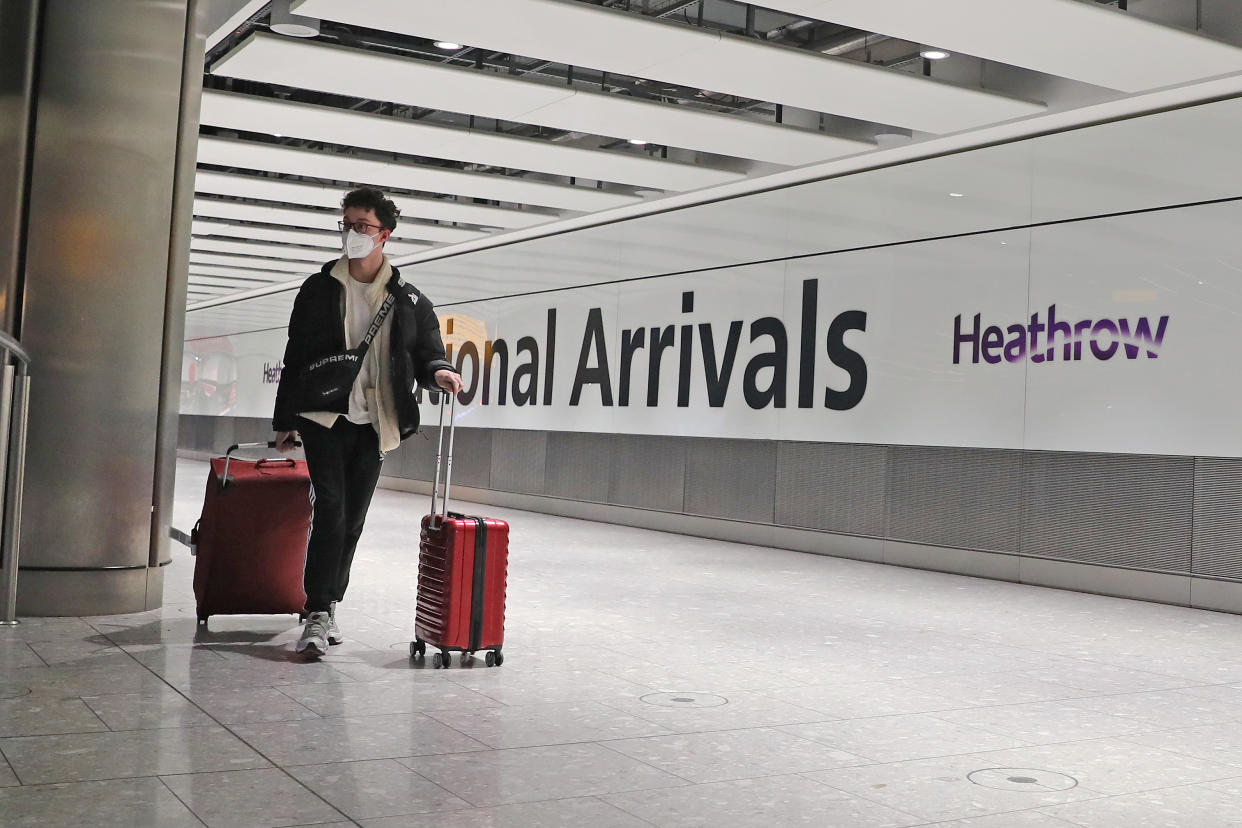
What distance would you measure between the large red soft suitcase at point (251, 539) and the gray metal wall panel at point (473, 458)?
11.1 meters

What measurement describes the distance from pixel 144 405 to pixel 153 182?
1065 millimetres

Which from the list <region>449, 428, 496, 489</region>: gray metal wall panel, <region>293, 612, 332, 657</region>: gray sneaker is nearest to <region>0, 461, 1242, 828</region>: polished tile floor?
<region>293, 612, 332, 657</region>: gray sneaker

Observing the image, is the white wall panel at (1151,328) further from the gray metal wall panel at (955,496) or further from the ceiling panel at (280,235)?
the ceiling panel at (280,235)

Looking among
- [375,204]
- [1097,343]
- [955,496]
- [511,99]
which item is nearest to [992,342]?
[1097,343]

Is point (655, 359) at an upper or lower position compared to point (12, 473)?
upper

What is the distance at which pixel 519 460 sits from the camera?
16.0 meters

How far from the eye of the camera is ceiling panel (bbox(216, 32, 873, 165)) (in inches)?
339

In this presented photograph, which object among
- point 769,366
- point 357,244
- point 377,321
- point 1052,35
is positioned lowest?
point 377,321

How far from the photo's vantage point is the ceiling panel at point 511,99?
862 centimetres

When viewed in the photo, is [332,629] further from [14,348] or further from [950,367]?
[950,367]

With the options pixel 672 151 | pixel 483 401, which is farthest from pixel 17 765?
pixel 483 401

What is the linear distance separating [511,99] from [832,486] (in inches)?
180

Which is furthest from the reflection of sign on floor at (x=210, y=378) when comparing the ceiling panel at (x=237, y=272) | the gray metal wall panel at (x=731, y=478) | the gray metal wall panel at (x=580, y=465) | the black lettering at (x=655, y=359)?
the gray metal wall panel at (x=731, y=478)

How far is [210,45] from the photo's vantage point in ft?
28.2
